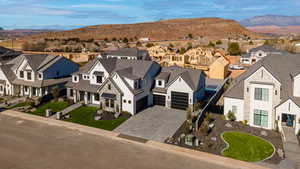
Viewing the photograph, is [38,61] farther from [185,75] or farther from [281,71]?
[281,71]

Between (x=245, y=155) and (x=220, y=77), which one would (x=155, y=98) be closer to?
(x=245, y=155)

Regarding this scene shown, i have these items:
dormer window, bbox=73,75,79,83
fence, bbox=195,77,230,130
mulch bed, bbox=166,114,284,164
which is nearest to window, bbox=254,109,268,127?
mulch bed, bbox=166,114,284,164

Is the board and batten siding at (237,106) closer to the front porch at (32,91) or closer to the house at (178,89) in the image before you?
the house at (178,89)

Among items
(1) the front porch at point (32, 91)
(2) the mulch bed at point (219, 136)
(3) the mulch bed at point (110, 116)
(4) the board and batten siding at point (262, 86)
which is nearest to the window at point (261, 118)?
(4) the board and batten siding at point (262, 86)

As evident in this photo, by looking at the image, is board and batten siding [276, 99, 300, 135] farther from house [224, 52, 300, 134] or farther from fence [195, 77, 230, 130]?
fence [195, 77, 230, 130]

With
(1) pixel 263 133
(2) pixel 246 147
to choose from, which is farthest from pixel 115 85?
(1) pixel 263 133
